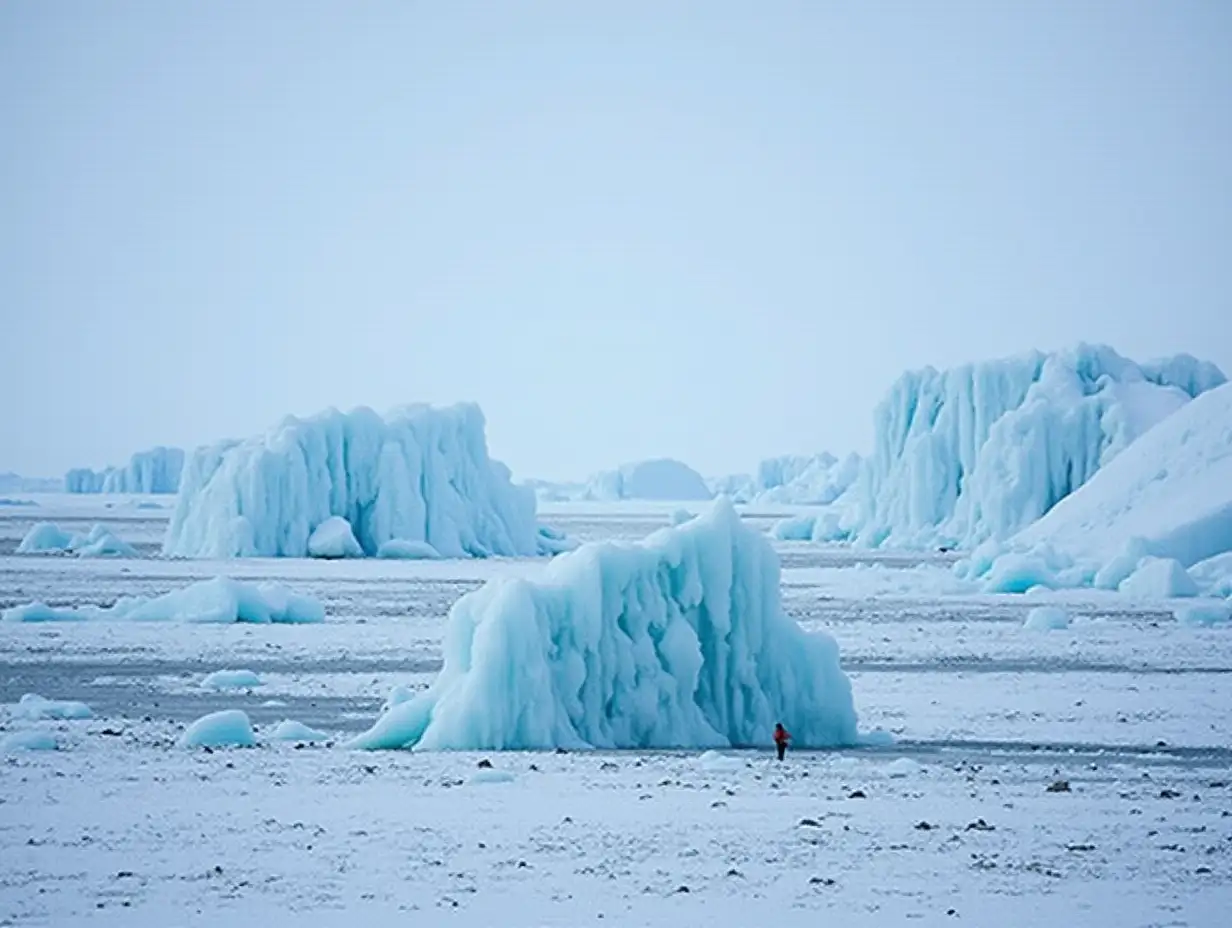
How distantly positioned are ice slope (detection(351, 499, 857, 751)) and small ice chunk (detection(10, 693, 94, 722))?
315 cm

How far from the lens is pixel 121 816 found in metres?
12.3

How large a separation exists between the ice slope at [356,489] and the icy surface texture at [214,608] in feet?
77.8

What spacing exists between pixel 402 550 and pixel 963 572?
19573mm

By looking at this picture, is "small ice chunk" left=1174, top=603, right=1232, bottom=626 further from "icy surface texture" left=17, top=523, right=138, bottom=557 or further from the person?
"icy surface texture" left=17, top=523, right=138, bottom=557

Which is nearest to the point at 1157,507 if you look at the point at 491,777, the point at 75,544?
the point at 75,544

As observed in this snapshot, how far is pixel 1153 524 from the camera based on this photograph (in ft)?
155

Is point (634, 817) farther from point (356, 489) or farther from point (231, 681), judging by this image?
point (356, 489)

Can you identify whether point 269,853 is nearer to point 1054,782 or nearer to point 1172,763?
point 1054,782

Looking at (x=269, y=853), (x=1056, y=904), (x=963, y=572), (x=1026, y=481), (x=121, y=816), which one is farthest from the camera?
(x=1026, y=481)

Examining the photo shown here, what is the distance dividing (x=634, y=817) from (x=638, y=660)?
16.8ft

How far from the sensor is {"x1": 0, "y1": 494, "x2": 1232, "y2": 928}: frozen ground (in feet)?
32.4

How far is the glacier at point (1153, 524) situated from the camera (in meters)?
43.2

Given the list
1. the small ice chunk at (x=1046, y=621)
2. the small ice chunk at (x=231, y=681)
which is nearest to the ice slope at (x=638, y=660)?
the small ice chunk at (x=231, y=681)

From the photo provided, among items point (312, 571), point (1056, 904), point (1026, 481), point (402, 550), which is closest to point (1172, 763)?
point (1056, 904)
